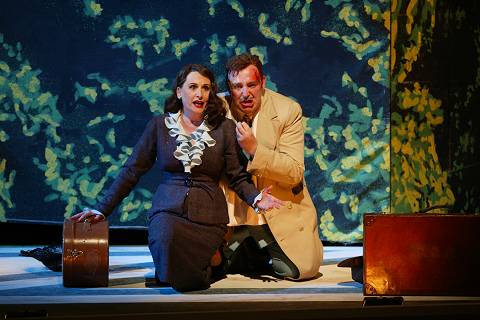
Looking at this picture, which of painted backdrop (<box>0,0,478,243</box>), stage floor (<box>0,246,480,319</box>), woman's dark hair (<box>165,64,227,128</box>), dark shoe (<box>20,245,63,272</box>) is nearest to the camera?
stage floor (<box>0,246,480,319</box>)

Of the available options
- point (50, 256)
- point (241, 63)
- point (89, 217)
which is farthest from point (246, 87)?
point (50, 256)

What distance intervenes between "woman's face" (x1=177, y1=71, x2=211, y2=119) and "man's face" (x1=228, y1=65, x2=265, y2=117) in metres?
0.18

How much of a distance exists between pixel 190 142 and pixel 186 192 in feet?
0.86

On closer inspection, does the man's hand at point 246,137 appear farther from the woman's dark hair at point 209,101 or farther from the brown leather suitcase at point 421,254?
the brown leather suitcase at point 421,254

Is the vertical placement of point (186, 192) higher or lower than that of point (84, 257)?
higher

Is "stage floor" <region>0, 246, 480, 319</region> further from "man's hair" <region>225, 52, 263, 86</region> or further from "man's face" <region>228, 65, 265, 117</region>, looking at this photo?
"man's hair" <region>225, 52, 263, 86</region>

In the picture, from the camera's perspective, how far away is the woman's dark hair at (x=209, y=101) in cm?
465

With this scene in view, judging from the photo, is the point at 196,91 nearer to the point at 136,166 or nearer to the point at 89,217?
the point at 136,166

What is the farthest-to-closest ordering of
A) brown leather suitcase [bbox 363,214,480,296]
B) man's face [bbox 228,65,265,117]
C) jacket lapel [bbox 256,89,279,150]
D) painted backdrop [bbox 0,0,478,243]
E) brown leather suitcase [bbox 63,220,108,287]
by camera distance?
painted backdrop [bbox 0,0,478,243], jacket lapel [bbox 256,89,279,150], man's face [bbox 228,65,265,117], brown leather suitcase [bbox 63,220,108,287], brown leather suitcase [bbox 363,214,480,296]

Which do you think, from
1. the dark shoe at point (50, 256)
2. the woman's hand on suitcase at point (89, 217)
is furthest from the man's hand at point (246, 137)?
the dark shoe at point (50, 256)

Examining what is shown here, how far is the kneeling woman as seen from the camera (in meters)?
4.48

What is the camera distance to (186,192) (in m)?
4.60

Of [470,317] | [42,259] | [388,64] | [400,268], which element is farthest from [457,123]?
[42,259]

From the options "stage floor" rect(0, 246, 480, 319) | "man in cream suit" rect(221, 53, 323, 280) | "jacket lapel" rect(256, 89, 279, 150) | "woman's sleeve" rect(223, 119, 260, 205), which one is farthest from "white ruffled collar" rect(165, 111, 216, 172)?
"stage floor" rect(0, 246, 480, 319)
